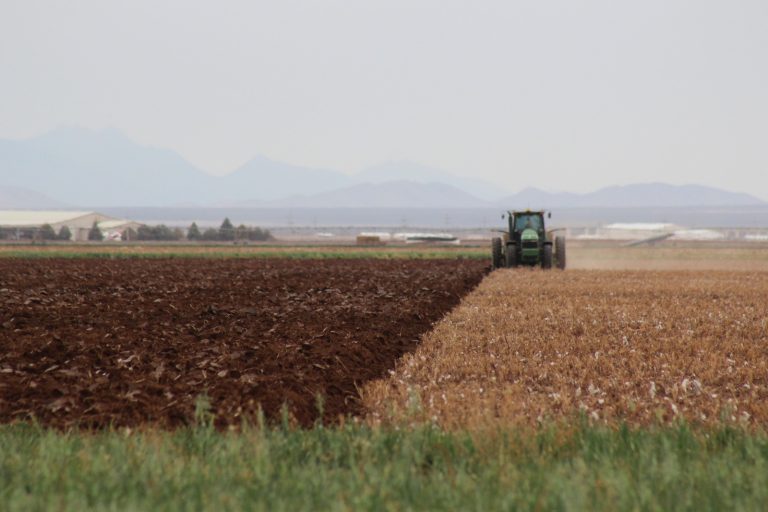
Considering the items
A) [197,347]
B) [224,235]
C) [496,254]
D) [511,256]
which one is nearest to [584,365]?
[197,347]

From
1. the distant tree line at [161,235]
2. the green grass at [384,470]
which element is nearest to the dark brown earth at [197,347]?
the green grass at [384,470]

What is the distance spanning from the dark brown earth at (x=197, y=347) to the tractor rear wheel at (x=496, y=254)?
543 inches

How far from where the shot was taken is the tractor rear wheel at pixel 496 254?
132 ft

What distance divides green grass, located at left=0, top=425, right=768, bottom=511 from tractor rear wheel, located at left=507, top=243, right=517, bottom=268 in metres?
30.8

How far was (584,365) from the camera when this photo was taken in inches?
523

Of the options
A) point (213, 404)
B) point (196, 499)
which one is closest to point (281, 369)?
point (213, 404)

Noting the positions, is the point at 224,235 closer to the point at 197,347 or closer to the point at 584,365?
the point at 197,347

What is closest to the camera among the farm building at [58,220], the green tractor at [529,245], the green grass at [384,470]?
the green grass at [384,470]

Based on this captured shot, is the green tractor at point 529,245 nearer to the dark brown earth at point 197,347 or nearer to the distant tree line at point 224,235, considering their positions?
the dark brown earth at point 197,347

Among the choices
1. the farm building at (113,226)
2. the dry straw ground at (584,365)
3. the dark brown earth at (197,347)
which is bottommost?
the dry straw ground at (584,365)

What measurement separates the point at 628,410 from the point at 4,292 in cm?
1878

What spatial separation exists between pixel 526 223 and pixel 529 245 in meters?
1.37

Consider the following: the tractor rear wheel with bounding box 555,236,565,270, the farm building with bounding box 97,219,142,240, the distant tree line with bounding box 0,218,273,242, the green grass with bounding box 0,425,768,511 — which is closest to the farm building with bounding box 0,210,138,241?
the farm building with bounding box 97,219,142,240

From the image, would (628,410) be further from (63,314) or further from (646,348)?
(63,314)
